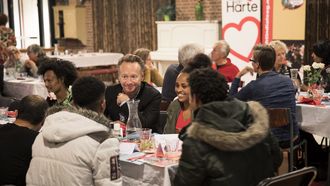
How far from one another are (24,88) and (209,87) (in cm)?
552

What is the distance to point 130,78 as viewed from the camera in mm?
4102

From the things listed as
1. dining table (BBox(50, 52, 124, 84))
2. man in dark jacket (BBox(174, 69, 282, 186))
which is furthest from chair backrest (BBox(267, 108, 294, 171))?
dining table (BBox(50, 52, 124, 84))

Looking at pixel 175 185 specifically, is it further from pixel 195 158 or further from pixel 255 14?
pixel 255 14

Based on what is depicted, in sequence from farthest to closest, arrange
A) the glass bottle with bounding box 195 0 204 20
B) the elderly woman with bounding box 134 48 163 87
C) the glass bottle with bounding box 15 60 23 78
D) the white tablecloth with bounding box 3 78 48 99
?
the glass bottle with bounding box 195 0 204 20 < the glass bottle with bounding box 15 60 23 78 < the white tablecloth with bounding box 3 78 48 99 < the elderly woman with bounding box 134 48 163 87

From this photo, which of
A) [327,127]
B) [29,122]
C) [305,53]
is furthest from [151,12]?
[29,122]

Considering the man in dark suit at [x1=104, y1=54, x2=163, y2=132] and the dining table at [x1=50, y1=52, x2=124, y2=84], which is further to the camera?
the dining table at [x1=50, y1=52, x2=124, y2=84]

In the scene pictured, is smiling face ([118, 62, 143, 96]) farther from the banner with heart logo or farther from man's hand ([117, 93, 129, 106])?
the banner with heart logo

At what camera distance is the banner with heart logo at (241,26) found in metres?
9.21

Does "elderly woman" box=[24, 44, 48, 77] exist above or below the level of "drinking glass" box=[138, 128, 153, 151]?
above

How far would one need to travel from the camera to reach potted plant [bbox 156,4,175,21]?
1133 cm

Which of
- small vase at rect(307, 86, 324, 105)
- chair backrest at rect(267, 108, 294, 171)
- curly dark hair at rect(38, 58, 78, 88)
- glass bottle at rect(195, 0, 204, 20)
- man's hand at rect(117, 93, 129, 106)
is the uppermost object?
glass bottle at rect(195, 0, 204, 20)

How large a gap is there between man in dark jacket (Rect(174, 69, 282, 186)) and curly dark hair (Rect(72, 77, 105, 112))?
589 mm

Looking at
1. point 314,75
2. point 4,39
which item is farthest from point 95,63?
point 314,75

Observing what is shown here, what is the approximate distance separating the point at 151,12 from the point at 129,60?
7.89 m
